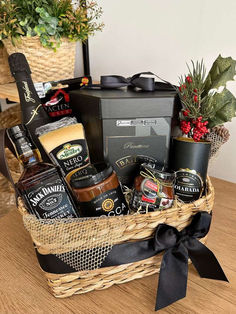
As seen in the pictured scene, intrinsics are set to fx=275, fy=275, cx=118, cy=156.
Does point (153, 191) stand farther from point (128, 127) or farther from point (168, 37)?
point (168, 37)

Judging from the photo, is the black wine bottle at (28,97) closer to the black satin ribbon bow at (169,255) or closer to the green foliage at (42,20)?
the green foliage at (42,20)

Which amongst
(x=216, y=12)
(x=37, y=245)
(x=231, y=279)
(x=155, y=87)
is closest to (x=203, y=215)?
→ (x=231, y=279)

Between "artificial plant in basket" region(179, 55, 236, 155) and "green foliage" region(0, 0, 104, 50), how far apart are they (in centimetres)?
52

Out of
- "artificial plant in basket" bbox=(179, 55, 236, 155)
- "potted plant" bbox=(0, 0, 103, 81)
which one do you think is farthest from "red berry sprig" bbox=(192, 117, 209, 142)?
"potted plant" bbox=(0, 0, 103, 81)

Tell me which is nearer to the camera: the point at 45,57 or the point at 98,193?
the point at 98,193

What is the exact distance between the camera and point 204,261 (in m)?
0.63

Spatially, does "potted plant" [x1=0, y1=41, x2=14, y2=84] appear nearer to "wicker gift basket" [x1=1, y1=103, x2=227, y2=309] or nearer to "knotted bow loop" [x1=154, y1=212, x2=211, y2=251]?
"wicker gift basket" [x1=1, y1=103, x2=227, y2=309]

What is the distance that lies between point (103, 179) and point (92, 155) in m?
0.21

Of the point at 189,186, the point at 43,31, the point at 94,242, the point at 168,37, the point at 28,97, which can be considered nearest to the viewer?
the point at 94,242

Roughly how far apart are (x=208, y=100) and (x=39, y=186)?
0.48 metres

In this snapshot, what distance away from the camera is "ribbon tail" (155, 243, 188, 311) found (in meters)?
0.58

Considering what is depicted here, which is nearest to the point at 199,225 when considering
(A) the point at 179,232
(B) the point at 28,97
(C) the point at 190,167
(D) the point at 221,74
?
(A) the point at 179,232

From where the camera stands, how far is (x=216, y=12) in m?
1.02

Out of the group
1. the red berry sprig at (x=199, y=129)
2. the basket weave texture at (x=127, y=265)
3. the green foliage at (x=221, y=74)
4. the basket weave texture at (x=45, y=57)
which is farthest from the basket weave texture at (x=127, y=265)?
the basket weave texture at (x=45, y=57)
